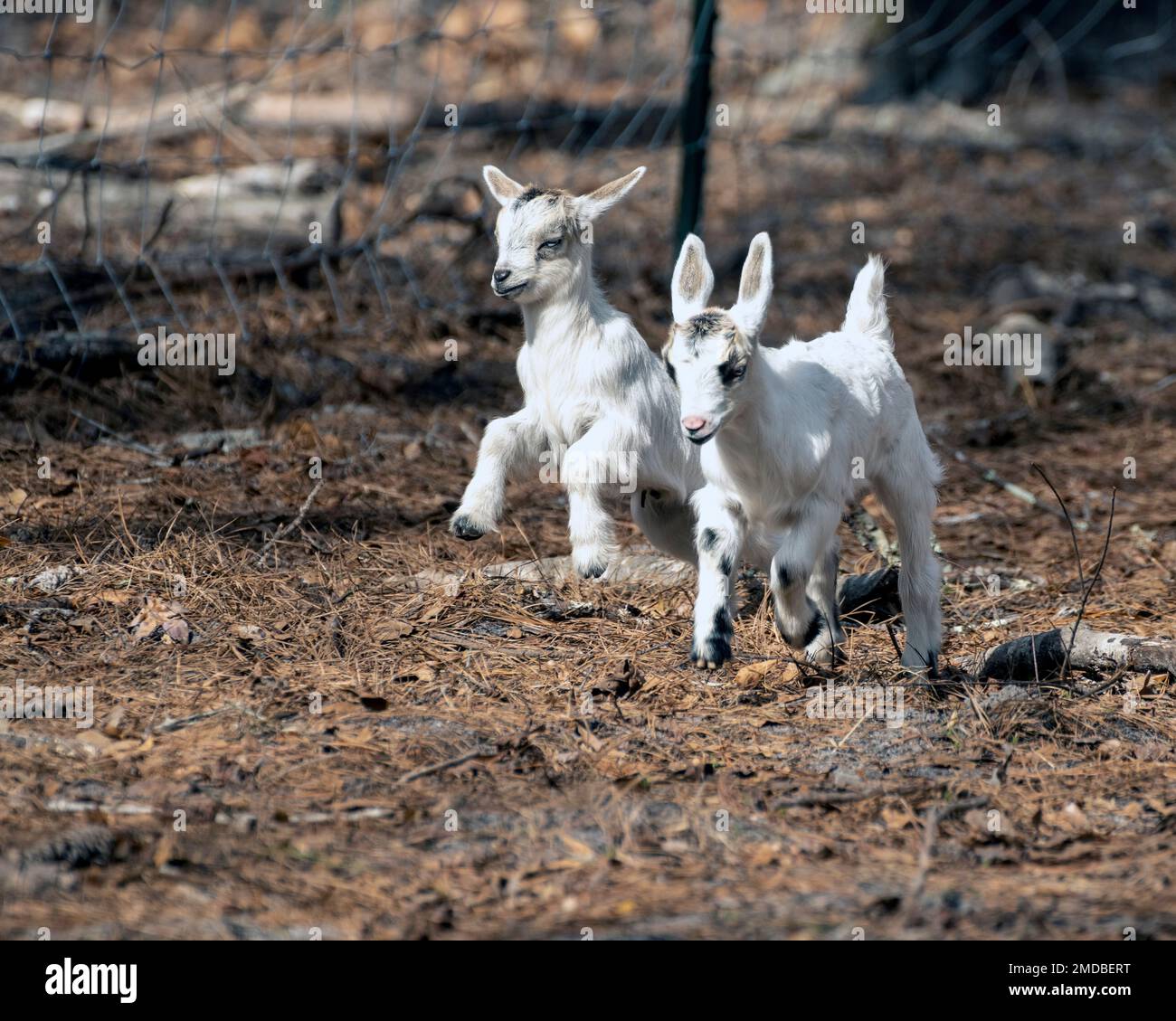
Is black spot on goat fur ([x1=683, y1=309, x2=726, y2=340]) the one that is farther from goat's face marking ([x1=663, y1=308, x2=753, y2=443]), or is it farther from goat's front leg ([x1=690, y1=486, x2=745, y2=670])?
goat's front leg ([x1=690, y1=486, x2=745, y2=670])

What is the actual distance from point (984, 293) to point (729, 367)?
6861 millimetres

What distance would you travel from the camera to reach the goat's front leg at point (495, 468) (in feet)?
16.1

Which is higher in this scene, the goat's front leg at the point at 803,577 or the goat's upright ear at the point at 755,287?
the goat's upright ear at the point at 755,287

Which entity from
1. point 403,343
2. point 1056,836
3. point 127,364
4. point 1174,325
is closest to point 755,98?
point 1174,325

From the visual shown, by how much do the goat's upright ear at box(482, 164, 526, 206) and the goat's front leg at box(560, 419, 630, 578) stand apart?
902 mm

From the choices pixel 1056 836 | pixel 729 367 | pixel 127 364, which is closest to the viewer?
pixel 1056 836

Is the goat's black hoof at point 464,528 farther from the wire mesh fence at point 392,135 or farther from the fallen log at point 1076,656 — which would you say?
the wire mesh fence at point 392,135

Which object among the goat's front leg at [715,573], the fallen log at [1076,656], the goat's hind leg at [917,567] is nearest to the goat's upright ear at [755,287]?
the goat's front leg at [715,573]

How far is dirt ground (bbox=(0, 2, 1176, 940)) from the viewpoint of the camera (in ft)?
11.0

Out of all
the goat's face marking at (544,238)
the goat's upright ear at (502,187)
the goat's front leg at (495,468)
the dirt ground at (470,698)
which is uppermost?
the goat's upright ear at (502,187)

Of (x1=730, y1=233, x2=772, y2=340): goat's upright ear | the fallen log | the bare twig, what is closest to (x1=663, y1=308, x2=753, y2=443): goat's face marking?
(x1=730, y1=233, x2=772, y2=340): goat's upright ear

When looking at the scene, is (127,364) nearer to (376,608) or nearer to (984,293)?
(376,608)

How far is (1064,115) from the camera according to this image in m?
15.7

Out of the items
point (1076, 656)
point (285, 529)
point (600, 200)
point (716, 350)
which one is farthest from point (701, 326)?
point (285, 529)
